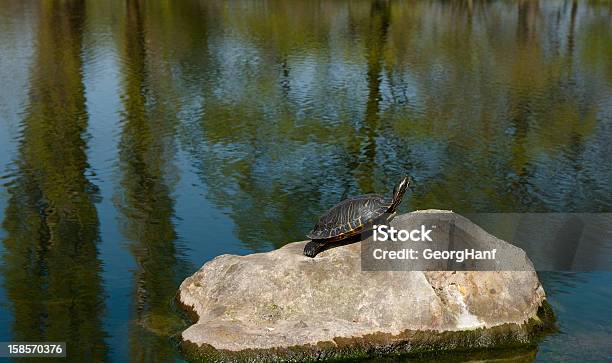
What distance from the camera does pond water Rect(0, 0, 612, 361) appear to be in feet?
53.5

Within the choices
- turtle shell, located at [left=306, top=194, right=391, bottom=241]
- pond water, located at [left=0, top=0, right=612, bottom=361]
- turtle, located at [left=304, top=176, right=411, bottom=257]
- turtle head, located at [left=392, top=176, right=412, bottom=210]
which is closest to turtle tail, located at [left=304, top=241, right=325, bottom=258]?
turtle, located at [left=304, top=176, right=411, bottom=257]

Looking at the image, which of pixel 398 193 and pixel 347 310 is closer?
pixel 347 310

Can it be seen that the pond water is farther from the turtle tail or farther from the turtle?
the turtle

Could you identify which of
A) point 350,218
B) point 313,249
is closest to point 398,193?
point 350,218

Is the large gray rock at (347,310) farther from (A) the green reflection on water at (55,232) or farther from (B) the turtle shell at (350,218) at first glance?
(A) the green reflection on water at (55,232)

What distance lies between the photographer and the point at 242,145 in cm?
2623

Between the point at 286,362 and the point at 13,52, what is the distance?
99.4 ft

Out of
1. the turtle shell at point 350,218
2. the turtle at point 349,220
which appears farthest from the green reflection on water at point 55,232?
the turtle shell at point 350,218

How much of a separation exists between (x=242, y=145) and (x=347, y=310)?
12.9 m

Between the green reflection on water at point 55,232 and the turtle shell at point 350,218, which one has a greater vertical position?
the turtle shell at point 350,218

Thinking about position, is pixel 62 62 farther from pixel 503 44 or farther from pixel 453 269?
pixel 453 269

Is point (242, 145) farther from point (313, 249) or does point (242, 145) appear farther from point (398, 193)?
point (313, 249)

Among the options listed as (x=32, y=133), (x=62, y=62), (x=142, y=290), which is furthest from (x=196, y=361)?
(x=62, y=62)

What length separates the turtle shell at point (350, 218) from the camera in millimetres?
14664
